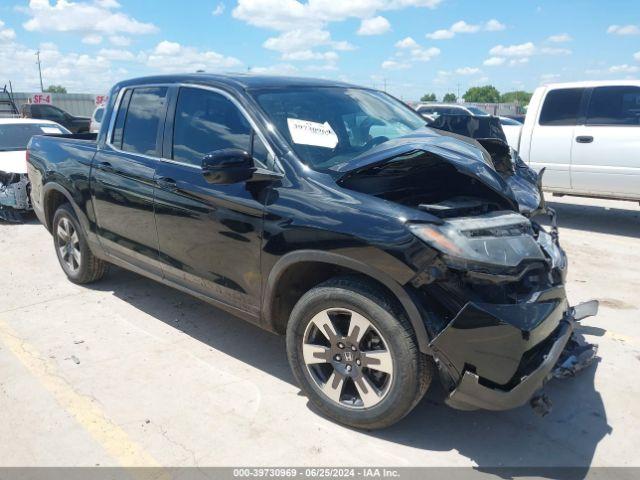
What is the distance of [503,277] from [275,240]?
1281 mm

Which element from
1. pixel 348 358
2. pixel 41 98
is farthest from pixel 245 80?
pixel 41 98

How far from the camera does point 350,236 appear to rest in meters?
2.82

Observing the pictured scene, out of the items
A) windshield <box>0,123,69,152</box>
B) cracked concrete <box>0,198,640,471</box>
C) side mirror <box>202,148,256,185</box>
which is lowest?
cracked concrete <box>0,198,640,471</box>

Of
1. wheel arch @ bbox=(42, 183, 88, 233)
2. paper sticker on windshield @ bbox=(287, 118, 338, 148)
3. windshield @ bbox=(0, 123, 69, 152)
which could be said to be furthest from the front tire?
windshield @ bbox=(0, 123, 69, 152)

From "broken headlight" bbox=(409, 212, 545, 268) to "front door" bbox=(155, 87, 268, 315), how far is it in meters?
1.10

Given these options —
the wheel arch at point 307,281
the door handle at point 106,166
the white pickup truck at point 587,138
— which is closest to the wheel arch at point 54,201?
the door handle at point 106,166

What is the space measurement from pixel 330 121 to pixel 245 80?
668 millimetres

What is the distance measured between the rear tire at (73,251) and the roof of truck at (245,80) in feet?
5.71

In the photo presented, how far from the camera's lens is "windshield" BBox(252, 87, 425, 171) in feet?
10.9

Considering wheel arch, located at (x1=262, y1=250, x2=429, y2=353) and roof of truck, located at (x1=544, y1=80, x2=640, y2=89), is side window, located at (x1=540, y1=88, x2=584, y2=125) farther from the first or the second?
→ wheel arch, located at (x1=262, y1=250, x2=429, y2=353)

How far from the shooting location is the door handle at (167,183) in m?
3.79

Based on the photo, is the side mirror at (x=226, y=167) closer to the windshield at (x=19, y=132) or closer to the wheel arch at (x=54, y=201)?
the wheel arch at (x=54, y=201)

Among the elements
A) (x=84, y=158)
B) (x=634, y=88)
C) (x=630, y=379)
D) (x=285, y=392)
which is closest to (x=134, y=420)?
(x=285, y=392)

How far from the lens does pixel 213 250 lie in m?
3.60
